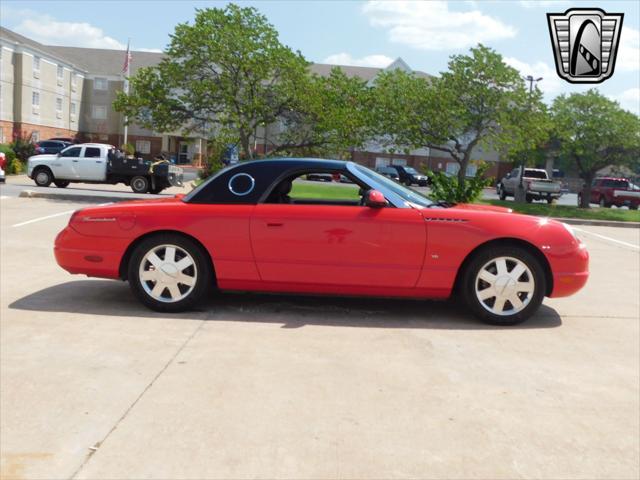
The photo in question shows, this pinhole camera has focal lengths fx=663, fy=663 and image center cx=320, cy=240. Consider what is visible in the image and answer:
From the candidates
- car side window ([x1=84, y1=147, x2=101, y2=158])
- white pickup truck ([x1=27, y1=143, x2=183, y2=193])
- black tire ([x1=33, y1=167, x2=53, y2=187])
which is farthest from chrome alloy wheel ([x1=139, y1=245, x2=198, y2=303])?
black tire ([x1=33, y1=167, x2=53, y2=187])

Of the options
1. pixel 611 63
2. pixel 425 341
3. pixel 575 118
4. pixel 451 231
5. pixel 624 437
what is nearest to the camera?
pixel 624 437

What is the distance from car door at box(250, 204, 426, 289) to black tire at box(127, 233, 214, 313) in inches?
19.5

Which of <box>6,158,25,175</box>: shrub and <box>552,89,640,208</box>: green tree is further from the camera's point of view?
<box>6,158,25,175</box>: shrub

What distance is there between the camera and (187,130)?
24.8 meters

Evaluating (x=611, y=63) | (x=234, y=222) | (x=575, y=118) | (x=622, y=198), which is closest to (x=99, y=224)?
(x=234, y=222)

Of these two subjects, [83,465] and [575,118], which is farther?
[575,118]

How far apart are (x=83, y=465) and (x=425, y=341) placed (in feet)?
9.93

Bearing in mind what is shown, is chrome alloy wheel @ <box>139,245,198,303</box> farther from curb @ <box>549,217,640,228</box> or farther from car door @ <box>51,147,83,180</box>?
car door @ <box>51,147,83,180</box>

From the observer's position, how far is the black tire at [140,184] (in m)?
25.2

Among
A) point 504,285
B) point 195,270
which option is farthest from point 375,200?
point 195,270

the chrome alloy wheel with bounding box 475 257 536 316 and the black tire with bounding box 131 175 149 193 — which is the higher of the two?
the chrome alloy wheel with bounding box 475 257 536 316

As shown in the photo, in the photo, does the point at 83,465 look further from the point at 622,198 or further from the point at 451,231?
the point at 622,198

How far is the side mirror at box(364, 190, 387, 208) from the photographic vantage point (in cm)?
584

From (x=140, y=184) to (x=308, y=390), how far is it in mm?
22350
